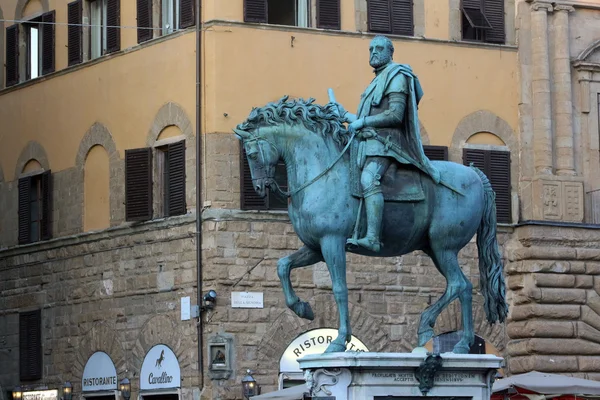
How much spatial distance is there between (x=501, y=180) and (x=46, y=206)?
8.76m

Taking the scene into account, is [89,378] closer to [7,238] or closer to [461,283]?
[7,238]

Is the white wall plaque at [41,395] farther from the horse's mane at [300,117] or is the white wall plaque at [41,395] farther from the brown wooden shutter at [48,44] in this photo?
the horse's mane at [300,117]

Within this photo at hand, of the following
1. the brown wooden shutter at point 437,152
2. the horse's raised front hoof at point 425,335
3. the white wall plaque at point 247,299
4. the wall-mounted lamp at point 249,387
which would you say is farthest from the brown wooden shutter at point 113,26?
the horse's raised front hoof at point 425,335

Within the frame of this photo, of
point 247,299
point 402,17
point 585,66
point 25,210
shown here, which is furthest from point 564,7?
point 25,210

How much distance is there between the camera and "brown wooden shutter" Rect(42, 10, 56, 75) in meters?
34.0

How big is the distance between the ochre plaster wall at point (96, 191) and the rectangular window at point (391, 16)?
18.3 feet

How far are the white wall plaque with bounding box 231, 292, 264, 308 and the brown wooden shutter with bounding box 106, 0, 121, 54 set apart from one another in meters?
5.62

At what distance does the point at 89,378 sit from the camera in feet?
106

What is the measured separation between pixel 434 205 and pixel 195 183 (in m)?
13.4

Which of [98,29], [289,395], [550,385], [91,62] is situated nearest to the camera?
[550,385]

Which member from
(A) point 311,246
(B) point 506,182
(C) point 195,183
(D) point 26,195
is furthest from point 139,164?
(A) point 311,246

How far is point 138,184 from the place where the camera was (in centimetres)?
3123

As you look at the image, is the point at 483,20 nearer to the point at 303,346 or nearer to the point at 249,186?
the point at 249,186

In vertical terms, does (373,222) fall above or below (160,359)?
above
